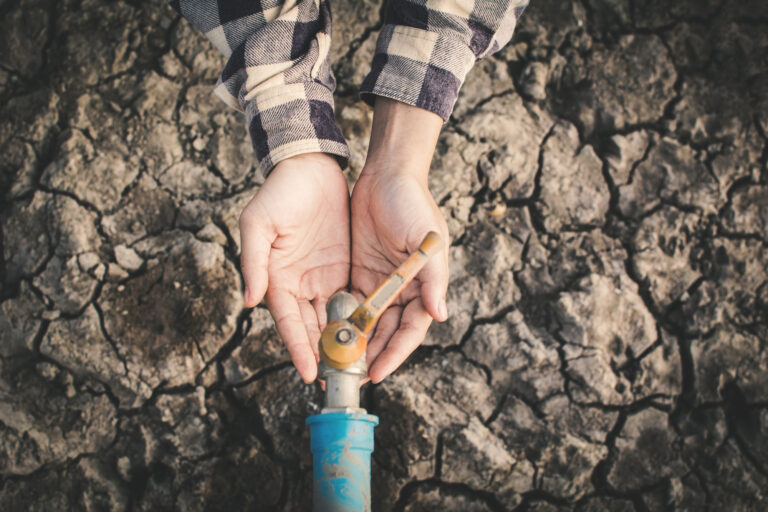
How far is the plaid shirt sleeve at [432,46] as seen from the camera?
1382 mm

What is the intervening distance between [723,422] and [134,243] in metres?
2.15

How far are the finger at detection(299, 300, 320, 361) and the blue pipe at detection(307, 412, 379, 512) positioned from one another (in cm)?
25

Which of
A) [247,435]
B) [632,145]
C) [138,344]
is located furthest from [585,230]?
[138,344]

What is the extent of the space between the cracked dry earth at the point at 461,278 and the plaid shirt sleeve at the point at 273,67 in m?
0.52

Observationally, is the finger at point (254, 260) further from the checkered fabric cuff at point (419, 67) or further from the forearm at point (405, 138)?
the checkered fabric cuff at point (419, 67)

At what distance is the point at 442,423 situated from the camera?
1652 millimetres

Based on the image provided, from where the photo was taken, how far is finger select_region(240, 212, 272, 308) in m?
1.21

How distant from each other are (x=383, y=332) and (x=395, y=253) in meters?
0.22

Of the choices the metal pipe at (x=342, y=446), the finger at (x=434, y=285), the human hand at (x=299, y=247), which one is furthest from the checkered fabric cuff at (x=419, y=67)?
the metal pipe at (x=342, y=446)

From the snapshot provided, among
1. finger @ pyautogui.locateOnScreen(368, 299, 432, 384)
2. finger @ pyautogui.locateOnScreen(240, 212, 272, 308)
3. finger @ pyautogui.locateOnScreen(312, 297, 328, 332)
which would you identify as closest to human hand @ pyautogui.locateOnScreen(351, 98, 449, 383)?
finger @ pyautogui.locateOnScreen(368, 299, 432, 384)

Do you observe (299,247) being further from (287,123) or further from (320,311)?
(287,123)

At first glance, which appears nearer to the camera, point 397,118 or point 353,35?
point 397,118

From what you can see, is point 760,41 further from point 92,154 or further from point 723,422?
point 92,154

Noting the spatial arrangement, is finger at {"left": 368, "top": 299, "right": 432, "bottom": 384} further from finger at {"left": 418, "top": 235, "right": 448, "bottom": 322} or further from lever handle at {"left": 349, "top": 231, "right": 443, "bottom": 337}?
lever handle at {"left": 349, "top": 231, "right": 443, "bottom": 337}
